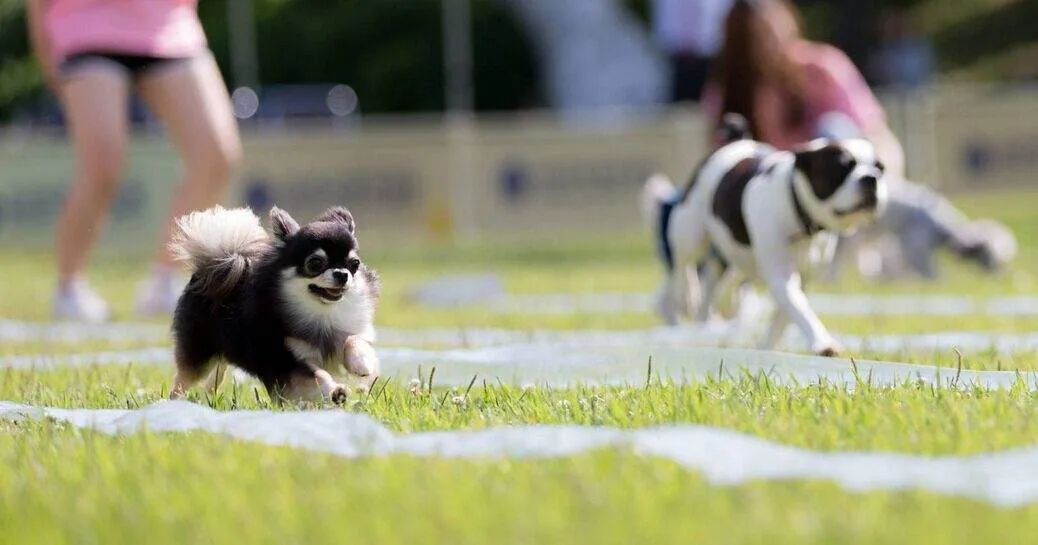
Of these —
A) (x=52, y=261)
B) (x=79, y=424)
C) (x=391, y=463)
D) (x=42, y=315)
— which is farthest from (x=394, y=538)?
(x=52, y=261)

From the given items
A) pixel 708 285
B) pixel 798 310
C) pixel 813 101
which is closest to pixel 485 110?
pixel 813 101

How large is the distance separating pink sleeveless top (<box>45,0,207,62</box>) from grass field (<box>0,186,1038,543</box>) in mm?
3166

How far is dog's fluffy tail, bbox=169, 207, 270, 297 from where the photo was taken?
441 centimetres

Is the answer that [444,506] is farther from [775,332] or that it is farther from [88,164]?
[88,164]

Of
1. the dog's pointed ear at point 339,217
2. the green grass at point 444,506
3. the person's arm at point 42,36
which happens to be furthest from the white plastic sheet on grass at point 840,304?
the green grass at point 444,506

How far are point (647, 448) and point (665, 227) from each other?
4.81 metres

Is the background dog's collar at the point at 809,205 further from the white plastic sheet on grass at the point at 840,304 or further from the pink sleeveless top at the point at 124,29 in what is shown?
the pink sleeveless top at the point at 124,29

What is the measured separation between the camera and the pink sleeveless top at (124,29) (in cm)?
799

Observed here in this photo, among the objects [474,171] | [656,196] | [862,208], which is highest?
[862,208]

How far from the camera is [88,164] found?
8.30 m

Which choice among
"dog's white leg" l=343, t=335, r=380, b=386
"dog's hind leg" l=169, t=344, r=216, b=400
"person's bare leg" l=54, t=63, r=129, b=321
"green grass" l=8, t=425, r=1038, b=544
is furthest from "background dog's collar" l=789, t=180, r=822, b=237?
"person's bare leg" l=54, t=63, r=129, b=321

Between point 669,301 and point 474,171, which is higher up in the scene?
point 669,301

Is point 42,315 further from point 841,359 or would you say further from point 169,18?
point 841,359

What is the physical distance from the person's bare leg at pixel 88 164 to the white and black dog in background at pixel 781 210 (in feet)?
9.84
